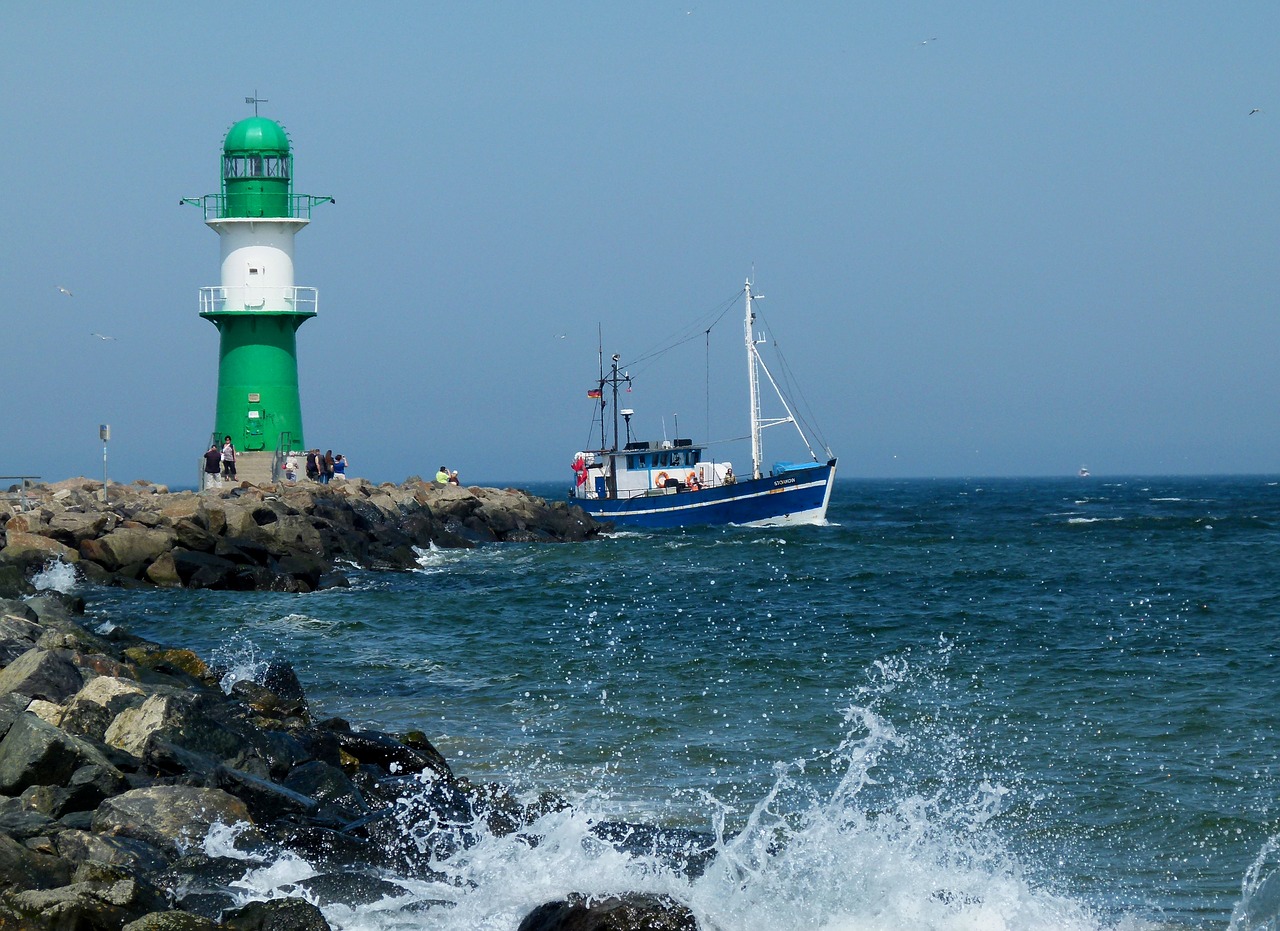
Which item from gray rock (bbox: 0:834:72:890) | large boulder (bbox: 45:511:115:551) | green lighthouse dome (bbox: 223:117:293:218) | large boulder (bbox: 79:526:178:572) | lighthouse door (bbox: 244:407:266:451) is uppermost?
green lighthouse dome (bbox: 223:117:293:218)

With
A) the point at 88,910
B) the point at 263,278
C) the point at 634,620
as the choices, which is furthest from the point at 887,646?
the point at 263,278

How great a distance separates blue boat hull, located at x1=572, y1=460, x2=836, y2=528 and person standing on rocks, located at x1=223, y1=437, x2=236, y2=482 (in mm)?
12492

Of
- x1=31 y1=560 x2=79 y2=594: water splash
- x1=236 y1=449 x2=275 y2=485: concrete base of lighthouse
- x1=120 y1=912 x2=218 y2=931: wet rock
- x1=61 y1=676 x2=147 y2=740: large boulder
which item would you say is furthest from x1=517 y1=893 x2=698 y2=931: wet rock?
x1=236 y1=449 x2=275 y2=485: concrete base of lighthouse

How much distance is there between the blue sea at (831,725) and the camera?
6816 mm

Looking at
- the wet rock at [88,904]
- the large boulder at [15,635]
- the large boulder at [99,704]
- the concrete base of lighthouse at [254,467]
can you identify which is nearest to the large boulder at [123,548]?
the large boulder at [15,635]

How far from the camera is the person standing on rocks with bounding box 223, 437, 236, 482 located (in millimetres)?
30531

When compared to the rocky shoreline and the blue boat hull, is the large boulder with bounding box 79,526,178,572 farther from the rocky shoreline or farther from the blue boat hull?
the blue boat hull

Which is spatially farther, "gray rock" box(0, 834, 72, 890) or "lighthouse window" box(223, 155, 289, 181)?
"lighthouse window" box(223, 155, 289, 181)

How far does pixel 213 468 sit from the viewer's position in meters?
30.0

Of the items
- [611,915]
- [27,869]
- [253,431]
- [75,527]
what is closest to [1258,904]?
[611,915]

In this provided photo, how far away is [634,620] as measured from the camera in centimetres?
1889

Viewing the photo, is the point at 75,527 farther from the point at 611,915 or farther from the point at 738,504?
the point at 738,504

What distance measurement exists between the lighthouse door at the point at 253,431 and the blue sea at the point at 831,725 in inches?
314

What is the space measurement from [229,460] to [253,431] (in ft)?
3.19
